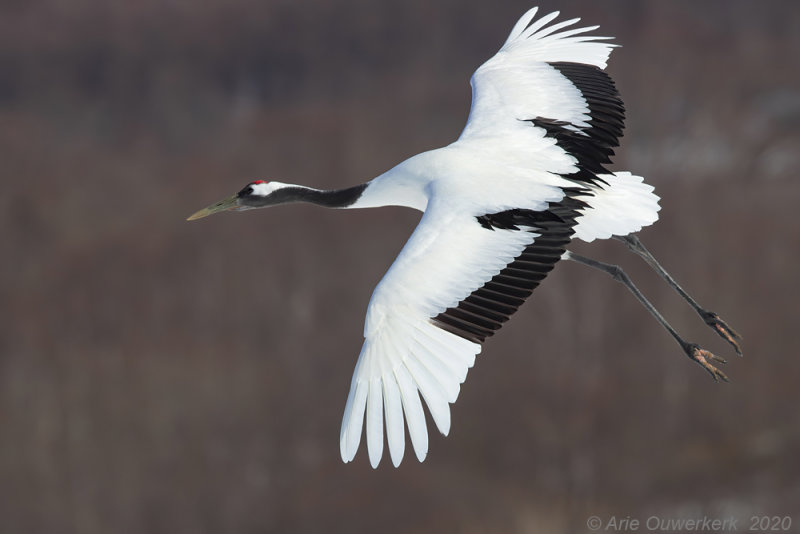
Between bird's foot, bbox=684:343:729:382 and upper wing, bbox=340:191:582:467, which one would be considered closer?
upper wing, bbox=340:191:582:467

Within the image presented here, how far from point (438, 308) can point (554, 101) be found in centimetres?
170

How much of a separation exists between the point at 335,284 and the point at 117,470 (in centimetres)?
467

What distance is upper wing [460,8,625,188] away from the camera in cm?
566

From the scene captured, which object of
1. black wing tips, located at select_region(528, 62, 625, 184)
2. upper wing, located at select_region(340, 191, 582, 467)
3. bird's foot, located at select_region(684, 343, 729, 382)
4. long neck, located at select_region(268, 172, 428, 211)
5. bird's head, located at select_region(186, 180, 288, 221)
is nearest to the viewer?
upper wing, located at select_region(340, 191, 582, 467)

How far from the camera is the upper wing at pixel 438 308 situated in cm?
454

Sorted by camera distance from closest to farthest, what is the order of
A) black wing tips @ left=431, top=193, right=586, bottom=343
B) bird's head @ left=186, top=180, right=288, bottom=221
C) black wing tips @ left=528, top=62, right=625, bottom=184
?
black wing tips @ left=431, top=193, right=586, bottom=343 < black wing tips @ left=528, top=62, right=625, bottom=184 < bird's head @ left=186, top=180, right=288, bottom=221

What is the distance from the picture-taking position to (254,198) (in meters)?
6.32

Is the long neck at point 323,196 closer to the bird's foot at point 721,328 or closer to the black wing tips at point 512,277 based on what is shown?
the black wing tips at point 512,277

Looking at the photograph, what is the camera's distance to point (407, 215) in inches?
763

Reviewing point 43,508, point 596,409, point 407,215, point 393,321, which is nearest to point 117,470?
point 43,508

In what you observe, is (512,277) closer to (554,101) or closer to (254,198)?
(554,101)

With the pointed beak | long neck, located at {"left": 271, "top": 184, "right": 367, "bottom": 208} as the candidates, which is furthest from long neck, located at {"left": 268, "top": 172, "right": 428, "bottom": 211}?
the pointed beak

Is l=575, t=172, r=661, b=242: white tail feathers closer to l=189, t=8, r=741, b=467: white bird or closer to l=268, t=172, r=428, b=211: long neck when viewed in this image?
l=189, t=8, r=741, b=467: white bird

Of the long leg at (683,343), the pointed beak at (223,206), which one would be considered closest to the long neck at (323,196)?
the pointed beak at (223,206)
